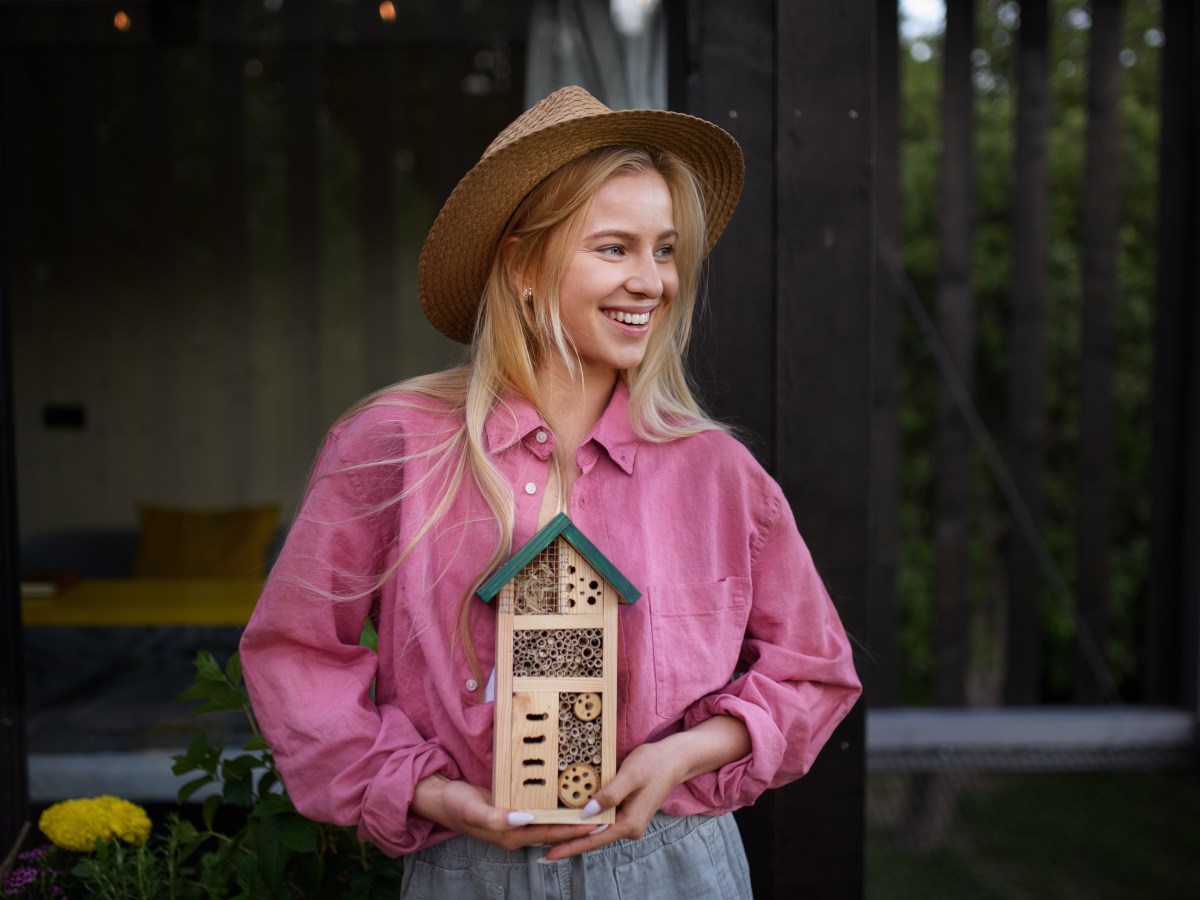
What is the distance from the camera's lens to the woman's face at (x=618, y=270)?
1254 mm

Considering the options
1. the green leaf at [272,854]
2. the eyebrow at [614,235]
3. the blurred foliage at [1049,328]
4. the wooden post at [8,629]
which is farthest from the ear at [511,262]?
the blurred foliage at [1049,328]

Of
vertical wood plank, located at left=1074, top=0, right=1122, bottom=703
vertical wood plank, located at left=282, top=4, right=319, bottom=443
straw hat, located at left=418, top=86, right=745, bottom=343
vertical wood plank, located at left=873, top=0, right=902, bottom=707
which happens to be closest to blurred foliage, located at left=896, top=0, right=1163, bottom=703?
vertical wood plank, located at left=1074, top=0, right=1122, bottom=703

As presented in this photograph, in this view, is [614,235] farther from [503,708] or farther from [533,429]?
[503,708]

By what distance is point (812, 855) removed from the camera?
1.84m

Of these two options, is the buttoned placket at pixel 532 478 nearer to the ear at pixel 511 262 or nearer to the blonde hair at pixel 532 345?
the blonde hair at pixel 532 345

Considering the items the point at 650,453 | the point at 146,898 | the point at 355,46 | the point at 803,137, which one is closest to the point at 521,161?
the point at 650,453

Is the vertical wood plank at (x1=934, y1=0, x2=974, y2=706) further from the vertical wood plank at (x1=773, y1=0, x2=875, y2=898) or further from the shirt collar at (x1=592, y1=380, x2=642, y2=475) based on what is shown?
the shirt collar at (x1=592, y1=380, x2=642, y2=475)

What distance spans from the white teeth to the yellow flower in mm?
1117

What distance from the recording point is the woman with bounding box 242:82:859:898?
1.22 m

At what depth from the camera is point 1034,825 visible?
4.20 metres

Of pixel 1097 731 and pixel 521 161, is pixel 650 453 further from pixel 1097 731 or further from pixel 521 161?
pixel 1097 731

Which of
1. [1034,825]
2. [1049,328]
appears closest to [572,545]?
[1034,825]

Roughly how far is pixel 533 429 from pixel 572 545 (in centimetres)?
20

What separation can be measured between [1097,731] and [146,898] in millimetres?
3030
